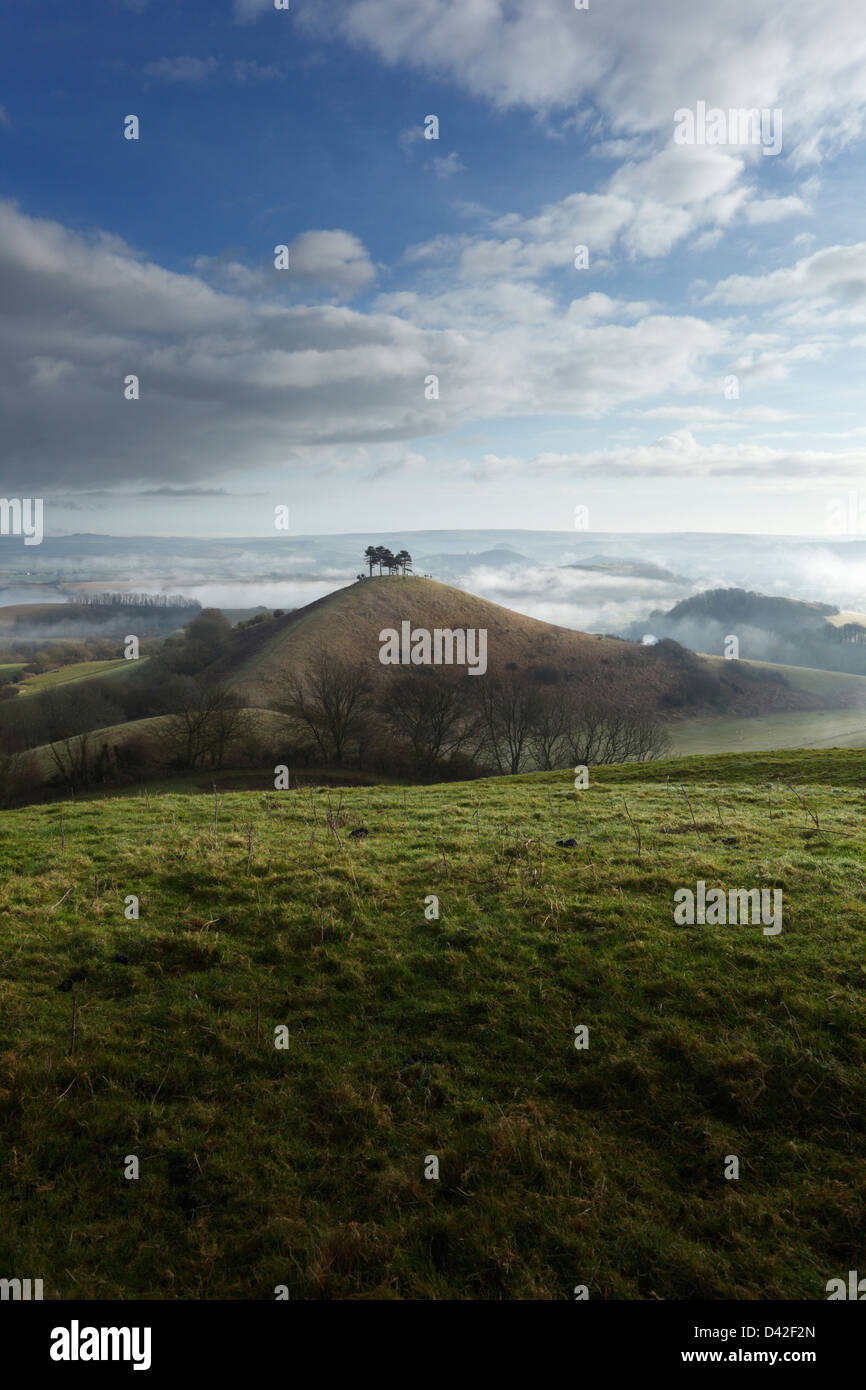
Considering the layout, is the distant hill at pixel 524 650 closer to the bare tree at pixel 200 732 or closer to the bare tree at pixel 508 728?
the bare tree at pixel 508 728

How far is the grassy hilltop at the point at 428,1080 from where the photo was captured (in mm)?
6430

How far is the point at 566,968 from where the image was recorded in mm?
10617

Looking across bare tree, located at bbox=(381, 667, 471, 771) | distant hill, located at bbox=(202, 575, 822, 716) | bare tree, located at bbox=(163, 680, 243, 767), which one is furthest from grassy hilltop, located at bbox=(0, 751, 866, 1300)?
distant hill, located at bbox=(202, 575, 822, 716)

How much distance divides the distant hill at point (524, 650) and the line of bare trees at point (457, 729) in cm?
3824

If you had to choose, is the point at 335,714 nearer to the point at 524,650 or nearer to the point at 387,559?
the point at 524,650

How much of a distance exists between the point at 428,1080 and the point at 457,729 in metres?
89.1

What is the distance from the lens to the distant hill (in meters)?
149

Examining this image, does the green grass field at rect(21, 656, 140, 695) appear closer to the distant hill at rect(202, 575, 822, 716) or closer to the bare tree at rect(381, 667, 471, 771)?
the distant hill at rect(202, 575, 822, 716)

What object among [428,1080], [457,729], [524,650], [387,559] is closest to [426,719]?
[457,729]

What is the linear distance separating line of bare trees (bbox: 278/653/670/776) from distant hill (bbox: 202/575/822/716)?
38.2 meters

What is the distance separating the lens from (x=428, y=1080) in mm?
8492

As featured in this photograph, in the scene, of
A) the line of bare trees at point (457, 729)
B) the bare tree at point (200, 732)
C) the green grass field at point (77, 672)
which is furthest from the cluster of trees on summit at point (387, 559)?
the bare tree at point (200, 732)
